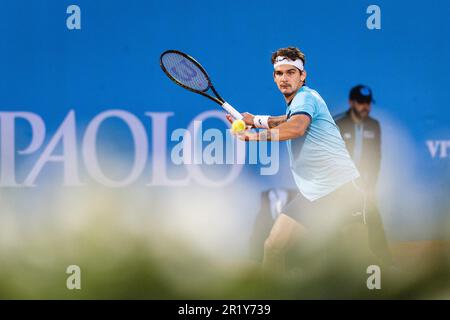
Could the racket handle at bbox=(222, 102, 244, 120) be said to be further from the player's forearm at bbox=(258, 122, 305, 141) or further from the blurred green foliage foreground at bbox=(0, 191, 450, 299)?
the blurred green foliage foreground at bbox=(0, 191, 450, 299)

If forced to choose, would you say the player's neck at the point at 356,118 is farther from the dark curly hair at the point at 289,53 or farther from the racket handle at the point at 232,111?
the racket handle at the point at 232,111

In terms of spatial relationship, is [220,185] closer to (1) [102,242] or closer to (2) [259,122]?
(2) [259,122]

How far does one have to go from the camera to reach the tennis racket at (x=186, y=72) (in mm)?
3635

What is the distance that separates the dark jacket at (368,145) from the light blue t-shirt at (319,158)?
0.18ft

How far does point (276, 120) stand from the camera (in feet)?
12.0

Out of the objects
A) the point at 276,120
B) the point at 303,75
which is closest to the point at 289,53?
the point at 303,75

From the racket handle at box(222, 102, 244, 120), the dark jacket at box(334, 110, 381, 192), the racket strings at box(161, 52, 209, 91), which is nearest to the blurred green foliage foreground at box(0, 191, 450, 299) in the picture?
the dark jacket at box(334, 110, 381, 192)

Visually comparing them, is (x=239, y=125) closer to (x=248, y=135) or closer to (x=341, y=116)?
(x=248, y=135)

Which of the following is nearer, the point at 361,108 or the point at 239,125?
the point at 239,125

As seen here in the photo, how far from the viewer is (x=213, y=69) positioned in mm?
3658

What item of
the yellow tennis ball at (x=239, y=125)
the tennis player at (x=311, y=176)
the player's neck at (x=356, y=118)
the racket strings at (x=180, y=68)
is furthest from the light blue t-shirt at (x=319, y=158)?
the racket strings at (x=180, y=68)

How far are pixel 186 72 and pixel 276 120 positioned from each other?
0.59 metres
